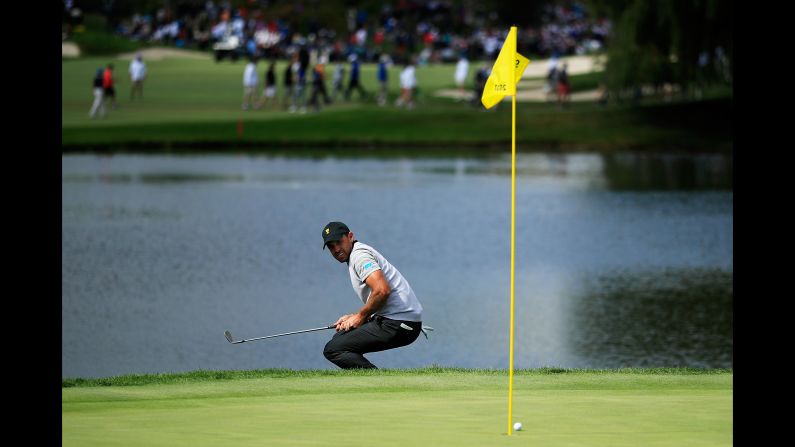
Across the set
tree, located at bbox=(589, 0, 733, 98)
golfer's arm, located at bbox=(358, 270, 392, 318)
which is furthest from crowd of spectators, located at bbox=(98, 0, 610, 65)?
golfer's arm, located at bbox=(358, 270, 392, 318)

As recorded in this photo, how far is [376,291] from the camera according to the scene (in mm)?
12781

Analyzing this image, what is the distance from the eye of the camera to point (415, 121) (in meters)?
54.3

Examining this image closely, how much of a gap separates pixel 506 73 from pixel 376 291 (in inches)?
118

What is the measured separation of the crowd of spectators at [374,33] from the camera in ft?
304

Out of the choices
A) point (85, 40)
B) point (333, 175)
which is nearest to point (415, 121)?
point (333, 175)

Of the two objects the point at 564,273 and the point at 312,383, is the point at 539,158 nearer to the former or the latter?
the point at 564,273

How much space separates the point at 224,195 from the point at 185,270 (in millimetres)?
11545

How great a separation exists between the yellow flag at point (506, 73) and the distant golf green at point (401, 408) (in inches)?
81.1

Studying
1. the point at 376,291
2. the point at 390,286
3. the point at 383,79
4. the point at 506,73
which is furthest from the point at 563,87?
the point at 506,73

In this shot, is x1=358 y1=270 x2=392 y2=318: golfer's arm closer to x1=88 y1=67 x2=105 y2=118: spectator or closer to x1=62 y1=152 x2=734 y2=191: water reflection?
x1=62 y1=152 x2=734 y2=191: water reflection

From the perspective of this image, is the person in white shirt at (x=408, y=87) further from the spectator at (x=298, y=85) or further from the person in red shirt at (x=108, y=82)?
the person in red shirt at (x=108, y=82)

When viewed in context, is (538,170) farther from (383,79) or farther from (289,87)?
(383,79)

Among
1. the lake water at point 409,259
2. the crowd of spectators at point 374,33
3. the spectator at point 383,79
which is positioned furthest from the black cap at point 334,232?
the crowd of spectators at point 374,33
